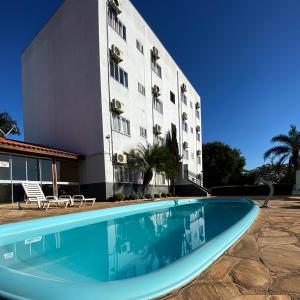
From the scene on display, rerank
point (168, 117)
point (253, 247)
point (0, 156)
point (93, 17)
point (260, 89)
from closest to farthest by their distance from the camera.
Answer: point (253, 247) < point (0, 156) < point (93, 17) < point (260, 89) < point (168, 117)

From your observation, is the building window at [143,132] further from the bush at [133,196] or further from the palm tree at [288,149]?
the palm tree at [288,149]

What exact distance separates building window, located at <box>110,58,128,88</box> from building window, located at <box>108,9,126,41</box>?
256 cm

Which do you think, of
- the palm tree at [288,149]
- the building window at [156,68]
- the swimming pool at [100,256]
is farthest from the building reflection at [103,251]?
the palm tree at [288,149]

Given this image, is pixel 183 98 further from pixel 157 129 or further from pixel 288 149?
pixel 288 149

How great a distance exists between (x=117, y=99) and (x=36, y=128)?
7.44 meters

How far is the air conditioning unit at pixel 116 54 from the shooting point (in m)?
19.7

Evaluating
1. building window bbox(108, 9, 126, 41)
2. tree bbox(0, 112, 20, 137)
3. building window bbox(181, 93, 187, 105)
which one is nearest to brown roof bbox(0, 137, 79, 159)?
building window bbox(108, 9, 126, 41)

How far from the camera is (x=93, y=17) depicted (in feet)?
62.2

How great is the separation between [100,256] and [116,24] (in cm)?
1923

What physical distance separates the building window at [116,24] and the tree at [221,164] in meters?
24.5

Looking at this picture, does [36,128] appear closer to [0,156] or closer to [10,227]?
[0,156]

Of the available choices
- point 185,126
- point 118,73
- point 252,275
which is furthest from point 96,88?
point 185,126

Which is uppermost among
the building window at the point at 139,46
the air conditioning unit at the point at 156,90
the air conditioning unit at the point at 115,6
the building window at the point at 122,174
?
the air conditioning unit at the point at 115,6

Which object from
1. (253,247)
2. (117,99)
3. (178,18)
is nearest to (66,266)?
(253,247)
